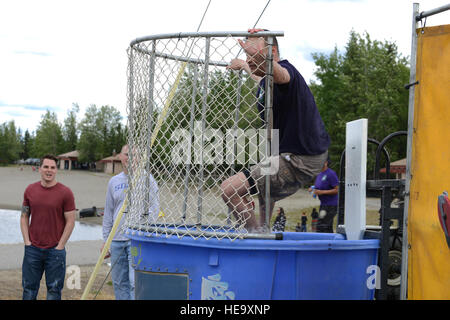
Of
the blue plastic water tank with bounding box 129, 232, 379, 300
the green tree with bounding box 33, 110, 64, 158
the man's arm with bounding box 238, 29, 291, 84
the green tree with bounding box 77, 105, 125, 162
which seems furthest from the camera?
the green tree with bounding box 33, 110, 64, 158

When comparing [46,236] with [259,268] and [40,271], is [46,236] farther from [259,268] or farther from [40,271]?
[259,268]

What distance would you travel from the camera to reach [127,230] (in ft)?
12.6

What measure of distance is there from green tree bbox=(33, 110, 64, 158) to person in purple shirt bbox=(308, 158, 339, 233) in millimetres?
117700

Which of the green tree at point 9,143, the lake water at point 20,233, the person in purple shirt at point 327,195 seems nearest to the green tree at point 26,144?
the green tree at point 9,143

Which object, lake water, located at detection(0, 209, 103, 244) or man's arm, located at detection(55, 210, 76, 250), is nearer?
man's arm, located at detection(55, 210, 76, 250)

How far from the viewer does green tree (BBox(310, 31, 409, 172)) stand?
44.5 m

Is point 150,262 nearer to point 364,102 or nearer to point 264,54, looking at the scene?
point 264,54

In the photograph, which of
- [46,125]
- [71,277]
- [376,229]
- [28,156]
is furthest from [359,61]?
[28,156]

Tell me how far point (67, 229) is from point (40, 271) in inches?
22.7

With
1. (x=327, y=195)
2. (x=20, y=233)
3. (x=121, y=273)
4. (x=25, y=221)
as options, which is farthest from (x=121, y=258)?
(x=20, y=233)

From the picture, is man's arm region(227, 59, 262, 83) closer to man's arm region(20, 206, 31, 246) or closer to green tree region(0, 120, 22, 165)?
man's arm region(20, 206, 31, 246)

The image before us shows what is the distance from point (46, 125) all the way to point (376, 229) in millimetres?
126327

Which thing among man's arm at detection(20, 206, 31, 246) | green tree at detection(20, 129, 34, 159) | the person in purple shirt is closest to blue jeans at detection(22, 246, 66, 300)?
man's arm at detection(20, 206, 31, 246)

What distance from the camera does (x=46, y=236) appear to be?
6.41m
